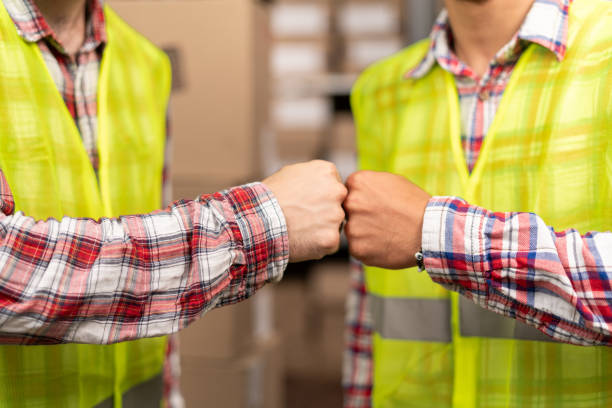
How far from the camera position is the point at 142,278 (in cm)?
68

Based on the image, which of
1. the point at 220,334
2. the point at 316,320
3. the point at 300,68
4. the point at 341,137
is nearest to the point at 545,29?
the point at 220,334

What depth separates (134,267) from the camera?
68 cm

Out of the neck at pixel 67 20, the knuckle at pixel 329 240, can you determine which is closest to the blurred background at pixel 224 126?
the neck at pixel 67 20

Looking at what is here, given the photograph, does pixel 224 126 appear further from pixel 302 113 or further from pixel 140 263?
pixel 140 263

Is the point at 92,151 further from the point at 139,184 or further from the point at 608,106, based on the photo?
the point at 608,106

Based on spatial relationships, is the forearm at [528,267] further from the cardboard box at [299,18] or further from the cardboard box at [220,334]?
the cardboard box at [299,18]

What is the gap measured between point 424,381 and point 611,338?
0.33 metres

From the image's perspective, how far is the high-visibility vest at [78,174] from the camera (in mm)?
762

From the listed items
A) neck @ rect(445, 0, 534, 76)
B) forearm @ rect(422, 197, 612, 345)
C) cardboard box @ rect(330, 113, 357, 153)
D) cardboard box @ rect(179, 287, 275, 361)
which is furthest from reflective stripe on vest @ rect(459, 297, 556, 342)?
cardboard box @ rect(330, 113, 357, 153)

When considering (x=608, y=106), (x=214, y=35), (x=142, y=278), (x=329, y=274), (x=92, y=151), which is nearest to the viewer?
(x=142, y=278)

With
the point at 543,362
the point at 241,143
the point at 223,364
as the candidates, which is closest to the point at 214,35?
the point at 241,143

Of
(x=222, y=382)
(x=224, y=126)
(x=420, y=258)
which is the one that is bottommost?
(x=222, y=382)

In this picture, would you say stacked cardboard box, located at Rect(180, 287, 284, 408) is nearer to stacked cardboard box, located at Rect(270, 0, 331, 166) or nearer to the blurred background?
the blurred background

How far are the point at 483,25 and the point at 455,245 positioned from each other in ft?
1.33
